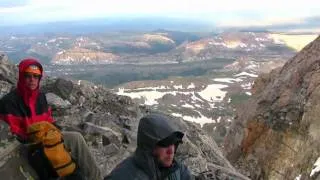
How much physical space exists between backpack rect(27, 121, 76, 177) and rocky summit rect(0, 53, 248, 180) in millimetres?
601

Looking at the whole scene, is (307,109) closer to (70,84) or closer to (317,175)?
(317,175)

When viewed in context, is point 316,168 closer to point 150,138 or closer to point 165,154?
point 165,154

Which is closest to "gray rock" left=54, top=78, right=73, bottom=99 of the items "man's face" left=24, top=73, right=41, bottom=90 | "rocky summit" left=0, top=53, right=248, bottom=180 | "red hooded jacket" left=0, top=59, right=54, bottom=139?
"rocky summit" left=0, top=53, right=248, bottom=180

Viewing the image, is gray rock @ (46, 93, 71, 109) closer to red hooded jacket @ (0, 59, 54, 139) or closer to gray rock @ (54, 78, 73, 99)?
gray rock @ (54, 78, 73, 99)

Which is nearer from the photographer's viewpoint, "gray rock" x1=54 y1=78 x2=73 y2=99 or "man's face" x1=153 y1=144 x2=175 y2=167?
"man's face" x1=153 y1=144 x2=175 y2=167

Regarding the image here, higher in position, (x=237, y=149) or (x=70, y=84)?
(x=70, y=84)

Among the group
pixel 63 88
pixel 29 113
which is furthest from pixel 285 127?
pixel 29 113

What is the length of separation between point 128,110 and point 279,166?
741 cm

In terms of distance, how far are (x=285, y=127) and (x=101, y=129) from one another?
10.2 metres

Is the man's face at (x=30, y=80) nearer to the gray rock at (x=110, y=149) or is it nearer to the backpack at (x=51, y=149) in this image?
the backpack at (x=51, y=149)

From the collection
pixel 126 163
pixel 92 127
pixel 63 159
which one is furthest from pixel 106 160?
pixel 126 163

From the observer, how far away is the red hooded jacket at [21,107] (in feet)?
37.6

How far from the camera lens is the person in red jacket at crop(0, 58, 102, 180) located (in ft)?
36.1

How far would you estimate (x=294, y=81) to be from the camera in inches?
966
